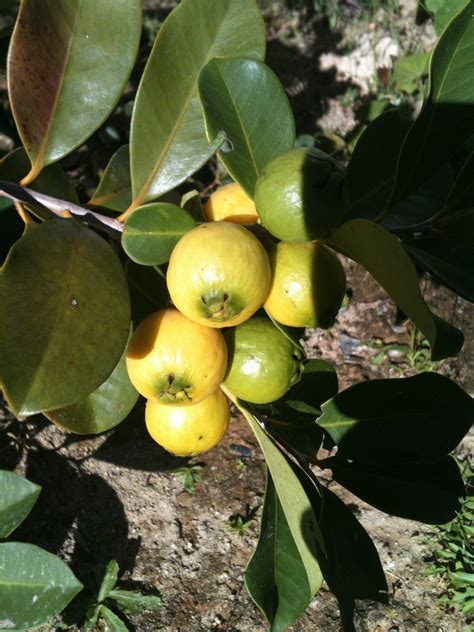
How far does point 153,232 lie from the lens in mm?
1156

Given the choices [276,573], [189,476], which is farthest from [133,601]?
[276,573]

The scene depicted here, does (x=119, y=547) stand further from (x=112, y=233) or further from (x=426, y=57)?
(x=426, y=57)

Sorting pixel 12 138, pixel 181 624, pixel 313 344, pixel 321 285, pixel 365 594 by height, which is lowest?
pixel 181 624

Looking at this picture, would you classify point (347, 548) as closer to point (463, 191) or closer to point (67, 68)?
point (463, 191)

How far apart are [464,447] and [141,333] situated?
6.64 ft

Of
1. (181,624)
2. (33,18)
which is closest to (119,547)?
(181,624)

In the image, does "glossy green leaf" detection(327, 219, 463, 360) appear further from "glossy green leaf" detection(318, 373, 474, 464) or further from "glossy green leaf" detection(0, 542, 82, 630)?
"glossy green leaf" detection(0, 542, 82, 630)

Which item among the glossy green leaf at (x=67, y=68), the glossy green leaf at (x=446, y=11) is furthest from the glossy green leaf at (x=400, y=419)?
the glossy green leaf at (x=446, y=11)

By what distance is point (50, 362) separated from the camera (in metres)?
1.00

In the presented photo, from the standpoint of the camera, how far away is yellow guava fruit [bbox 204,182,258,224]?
129 cm

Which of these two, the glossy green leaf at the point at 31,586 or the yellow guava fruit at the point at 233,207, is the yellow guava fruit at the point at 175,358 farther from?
the glossy green leaf at the point at 31,586

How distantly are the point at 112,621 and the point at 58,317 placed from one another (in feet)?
4.83

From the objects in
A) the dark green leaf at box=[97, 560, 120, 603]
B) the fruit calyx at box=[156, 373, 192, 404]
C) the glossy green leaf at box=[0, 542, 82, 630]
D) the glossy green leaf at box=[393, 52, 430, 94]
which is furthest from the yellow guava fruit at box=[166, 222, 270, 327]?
the glossy green leaf at box=[393, 52, 430, 94]

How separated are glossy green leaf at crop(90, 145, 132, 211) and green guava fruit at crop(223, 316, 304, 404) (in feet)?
1.69
